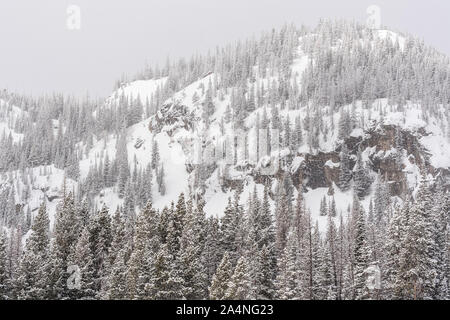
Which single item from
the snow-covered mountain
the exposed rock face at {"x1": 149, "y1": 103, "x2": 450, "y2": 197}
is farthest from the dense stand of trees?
the exposed rock face at {"x1": 149, "y1": 103, "x2": 450, "y2": 197}

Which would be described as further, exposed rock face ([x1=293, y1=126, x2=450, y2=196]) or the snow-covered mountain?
exposed rock face ([x1=293, y1=126, x2=450, y2=196])

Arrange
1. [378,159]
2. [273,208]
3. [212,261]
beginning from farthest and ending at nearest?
[378,159] → [273,208] → [212,261]

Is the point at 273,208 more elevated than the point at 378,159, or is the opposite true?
the point at 378,159

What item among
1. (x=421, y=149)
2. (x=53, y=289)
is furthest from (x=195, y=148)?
(x=53, y=289)

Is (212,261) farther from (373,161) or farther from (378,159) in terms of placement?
(373,161)

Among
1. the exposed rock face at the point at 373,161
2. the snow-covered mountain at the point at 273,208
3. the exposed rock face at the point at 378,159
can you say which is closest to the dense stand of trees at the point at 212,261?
the snow-covered mountain at the point at 273,208

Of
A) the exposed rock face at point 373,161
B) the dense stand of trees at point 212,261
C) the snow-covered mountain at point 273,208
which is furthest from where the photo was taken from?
the exposed rock face at point 373,161

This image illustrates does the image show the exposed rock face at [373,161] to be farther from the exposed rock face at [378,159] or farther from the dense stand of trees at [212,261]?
the dense stand of trees at [212,261]

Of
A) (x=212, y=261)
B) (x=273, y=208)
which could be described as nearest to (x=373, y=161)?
(x=273, y=208)

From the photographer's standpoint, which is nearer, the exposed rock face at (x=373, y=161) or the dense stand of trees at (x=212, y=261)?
the dense stand of trees at (x=212, y=261)

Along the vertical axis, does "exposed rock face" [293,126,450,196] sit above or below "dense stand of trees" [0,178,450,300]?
above

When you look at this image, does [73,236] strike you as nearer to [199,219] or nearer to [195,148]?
[199,219]

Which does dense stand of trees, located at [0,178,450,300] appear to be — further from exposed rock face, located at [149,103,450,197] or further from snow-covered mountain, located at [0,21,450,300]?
exposed rock face, located at [149,103,450,197]

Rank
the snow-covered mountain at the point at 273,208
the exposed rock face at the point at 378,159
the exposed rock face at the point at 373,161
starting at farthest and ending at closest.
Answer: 1. the exposed rock face at the point at 378,159
2. the exposed rock face at the point at 373,161
3. the snow-covered mountain at the point at 273,208
